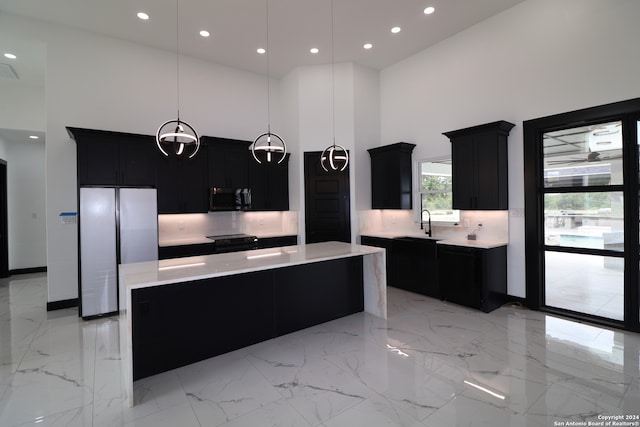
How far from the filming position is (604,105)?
360 cm

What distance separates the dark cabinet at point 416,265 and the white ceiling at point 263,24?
338 cm

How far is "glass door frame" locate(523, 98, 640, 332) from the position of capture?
3480 millimetres

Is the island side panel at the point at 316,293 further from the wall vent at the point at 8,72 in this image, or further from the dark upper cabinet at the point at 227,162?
the wall vent at the point at 8,72

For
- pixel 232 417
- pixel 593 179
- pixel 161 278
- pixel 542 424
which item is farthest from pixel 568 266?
pixel 161 278

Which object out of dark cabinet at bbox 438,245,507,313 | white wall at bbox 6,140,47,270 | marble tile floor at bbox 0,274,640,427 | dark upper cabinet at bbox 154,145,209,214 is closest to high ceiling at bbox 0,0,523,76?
dark upper cabinet at bbox 154,145,209,214

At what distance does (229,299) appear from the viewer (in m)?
3.10

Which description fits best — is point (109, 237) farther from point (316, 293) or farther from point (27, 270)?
point (27, 270)

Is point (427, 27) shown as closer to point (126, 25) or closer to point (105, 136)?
point (126, 25)

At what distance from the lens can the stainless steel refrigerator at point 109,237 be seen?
4.18m

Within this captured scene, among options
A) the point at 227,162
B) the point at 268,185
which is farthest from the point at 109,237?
the point at 268,185

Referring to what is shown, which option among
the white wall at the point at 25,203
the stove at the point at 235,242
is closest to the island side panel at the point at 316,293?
the stove at the point at 235,242

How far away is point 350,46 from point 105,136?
415cm

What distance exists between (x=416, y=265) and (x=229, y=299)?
3186mm

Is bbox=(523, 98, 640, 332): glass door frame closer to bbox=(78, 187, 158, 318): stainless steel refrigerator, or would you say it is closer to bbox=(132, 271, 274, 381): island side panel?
bbox=(132, 271, 274, 381): island side panel
